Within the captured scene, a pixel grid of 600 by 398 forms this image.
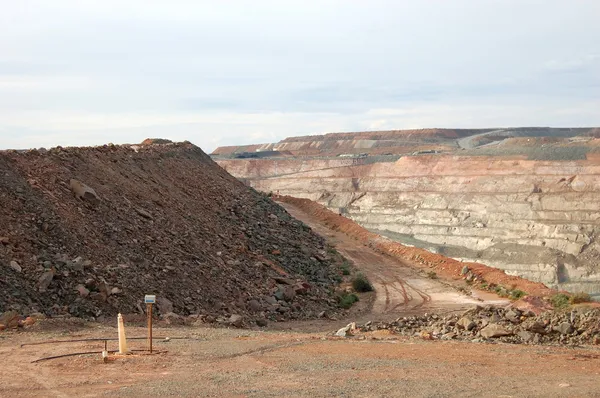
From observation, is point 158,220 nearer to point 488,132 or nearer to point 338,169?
point 338,169

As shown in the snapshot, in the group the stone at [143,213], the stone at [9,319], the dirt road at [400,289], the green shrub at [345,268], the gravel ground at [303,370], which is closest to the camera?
the gravel ground at [303,370]

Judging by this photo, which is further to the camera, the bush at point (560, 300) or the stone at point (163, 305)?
the bush at point (560, 300)

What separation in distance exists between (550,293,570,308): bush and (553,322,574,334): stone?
26.7 feet

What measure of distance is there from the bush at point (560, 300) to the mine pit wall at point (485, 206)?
1688 centimetres

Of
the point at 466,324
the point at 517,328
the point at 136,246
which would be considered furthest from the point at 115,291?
the point at 517,328

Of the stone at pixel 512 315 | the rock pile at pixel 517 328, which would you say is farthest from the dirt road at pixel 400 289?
the stone at pixel 512 315

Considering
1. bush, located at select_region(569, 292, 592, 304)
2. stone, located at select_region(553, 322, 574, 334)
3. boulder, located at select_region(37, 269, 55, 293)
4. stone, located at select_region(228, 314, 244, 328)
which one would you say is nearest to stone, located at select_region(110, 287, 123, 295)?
boulder, located at select_region(37, 269, 55, 293)

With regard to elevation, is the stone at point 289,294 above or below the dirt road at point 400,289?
above

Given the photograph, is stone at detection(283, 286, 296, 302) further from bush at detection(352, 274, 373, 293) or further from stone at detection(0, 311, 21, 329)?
stone at detection(0, 311, 21, 329)

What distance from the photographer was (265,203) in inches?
1515

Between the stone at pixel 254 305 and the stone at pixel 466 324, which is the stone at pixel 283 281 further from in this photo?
the stone at pixel 466 324

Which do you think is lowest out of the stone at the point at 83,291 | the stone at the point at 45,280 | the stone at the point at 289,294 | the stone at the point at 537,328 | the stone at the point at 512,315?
the stone at the point at 289,294

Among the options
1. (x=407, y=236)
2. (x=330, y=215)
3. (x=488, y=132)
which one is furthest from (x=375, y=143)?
(x=330, y=215)

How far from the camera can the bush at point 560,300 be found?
26.1 metres
